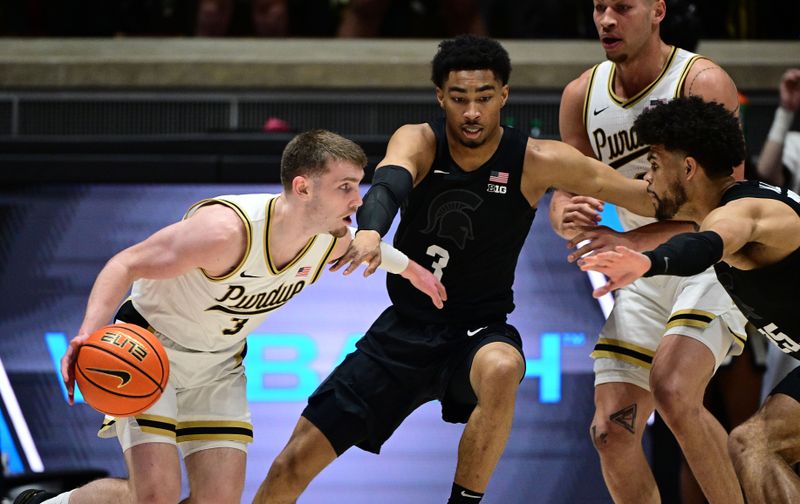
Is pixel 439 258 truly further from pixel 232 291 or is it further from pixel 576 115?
pixel 576 115

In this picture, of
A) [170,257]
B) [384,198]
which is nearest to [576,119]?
[384,198]

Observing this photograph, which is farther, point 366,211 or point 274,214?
point 274,214

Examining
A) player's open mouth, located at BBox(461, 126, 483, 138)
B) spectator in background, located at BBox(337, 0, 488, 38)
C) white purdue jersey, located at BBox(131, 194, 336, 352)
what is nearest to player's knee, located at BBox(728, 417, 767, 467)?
player's open mouth, located at BBox(461, 126, 483, 138)

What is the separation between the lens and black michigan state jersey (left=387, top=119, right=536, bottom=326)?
17.5 ft

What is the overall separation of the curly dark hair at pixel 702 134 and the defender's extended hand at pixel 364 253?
1.21 m

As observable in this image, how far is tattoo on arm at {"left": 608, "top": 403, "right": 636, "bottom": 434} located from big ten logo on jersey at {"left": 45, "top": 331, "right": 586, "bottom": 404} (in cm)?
183

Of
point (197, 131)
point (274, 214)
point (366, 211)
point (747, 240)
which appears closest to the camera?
point (747, 240)

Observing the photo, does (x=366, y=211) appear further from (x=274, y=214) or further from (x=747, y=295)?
(x=747, y=295)

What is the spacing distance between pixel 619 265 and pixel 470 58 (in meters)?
1.51

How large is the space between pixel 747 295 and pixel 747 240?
48cm

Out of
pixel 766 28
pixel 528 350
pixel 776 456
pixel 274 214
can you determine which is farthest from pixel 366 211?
pixel 766 28

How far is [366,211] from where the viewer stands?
485 cm

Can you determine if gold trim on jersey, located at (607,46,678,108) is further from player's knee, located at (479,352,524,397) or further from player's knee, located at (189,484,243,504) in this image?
player's knee, located at (189,484,243,504)

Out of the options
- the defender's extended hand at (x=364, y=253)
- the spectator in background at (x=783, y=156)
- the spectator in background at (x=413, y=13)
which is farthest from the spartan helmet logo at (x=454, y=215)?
the spectator in background at (x=413, y=13)
